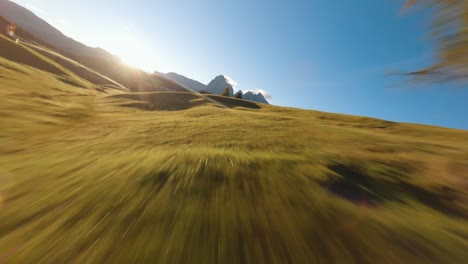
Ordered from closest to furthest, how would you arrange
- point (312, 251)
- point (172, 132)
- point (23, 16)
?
1. point (312, 251)
2. point (172, 132)
3. point (23, 16)

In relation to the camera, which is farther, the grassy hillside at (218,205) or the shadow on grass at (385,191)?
the shadow on grass at (385,191)

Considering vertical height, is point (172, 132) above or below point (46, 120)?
above

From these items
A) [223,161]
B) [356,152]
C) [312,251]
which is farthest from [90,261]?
[356,152]

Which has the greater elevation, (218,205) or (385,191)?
(385,191)

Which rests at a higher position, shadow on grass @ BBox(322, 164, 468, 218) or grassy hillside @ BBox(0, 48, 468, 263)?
shadow on grass @ BBox(322, 164, 468, 218)

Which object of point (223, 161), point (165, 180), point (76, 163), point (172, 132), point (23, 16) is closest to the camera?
point (165, 180)

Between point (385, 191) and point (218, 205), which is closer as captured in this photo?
point (218, 205)

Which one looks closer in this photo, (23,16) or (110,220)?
(110,220)

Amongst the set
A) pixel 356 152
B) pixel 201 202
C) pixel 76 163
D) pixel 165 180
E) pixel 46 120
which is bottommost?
pixel 46 120

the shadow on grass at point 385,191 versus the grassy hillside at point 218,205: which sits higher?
the shadow on grass at point 385,191

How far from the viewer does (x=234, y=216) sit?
2.93 m

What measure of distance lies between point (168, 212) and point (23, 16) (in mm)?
307616

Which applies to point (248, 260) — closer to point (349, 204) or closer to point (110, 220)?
point (110, 220)

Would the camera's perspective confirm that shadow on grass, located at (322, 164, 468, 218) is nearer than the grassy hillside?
No
